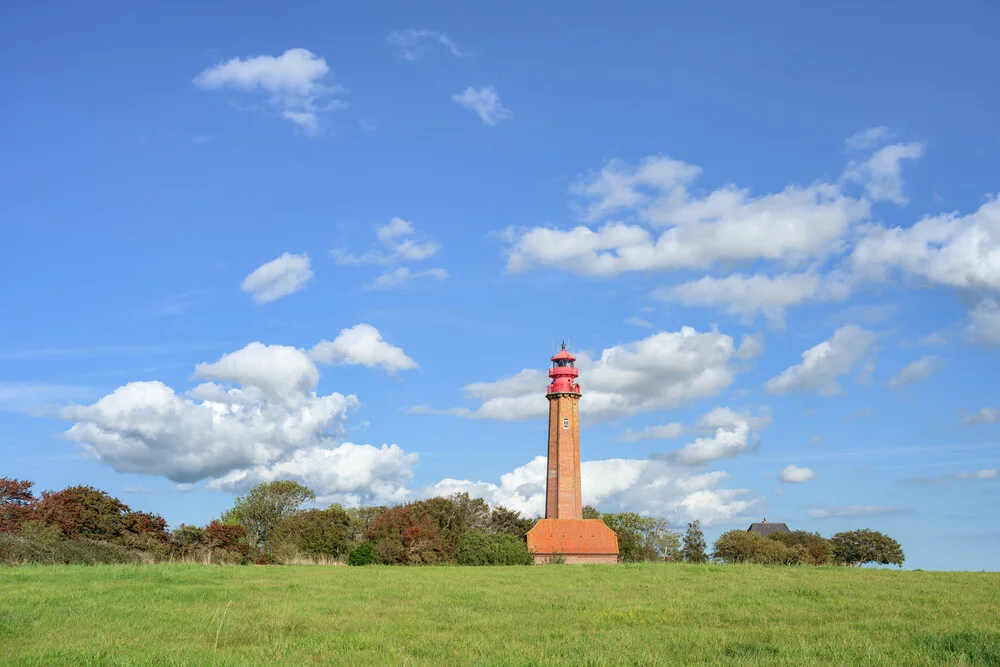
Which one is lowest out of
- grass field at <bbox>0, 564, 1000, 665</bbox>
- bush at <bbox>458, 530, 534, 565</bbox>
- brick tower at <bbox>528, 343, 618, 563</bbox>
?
grass field at <bbox>0, 564, 1000, 665</bbox>

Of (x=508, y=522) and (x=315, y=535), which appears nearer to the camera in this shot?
(x=315, y=535)

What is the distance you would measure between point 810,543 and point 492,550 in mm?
48234

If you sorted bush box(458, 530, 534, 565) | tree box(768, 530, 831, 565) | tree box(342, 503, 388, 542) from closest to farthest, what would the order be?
bush box(458, 530, 534, 565) < tree box(342, 503, 388, 542) < tree box(768, 530, 831, 565)

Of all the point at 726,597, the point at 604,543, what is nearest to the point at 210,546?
the point at 604,543

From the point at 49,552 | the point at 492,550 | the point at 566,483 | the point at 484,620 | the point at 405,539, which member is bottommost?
the point at 484,620

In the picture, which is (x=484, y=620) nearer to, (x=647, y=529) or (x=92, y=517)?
(x=92, y=517)

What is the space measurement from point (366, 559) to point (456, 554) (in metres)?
7.03

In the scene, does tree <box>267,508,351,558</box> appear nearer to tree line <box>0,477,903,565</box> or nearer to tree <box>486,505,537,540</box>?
tree line <box>0,477,903,565</box>

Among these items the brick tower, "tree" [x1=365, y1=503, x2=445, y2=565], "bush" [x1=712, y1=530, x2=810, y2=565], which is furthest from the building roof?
"tree" [x1=365, y1=503, x2=445, y2=565]

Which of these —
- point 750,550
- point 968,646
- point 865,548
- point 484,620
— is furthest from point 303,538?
point 865,548

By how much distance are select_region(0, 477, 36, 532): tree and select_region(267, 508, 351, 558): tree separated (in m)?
15.7

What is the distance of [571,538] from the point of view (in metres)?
68.8

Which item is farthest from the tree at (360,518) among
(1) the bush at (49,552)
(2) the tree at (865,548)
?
(2) the tree at (865,548)

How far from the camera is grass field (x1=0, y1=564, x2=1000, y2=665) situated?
1212 centimetres
